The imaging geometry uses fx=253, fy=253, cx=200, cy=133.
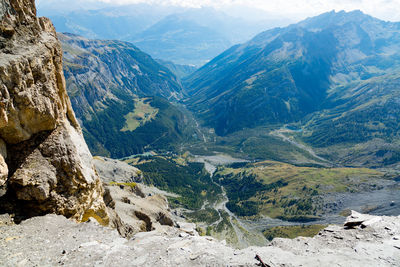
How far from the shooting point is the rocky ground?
21.2 meters

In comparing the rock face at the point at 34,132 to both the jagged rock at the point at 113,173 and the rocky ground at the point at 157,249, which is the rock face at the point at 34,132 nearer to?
the rocky ground at the point at 157,249

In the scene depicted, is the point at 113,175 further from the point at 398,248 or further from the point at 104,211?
the point at 398,248

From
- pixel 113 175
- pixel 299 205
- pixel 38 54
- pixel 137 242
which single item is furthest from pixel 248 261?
pixel 299 205

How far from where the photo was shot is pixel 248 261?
2312 cm

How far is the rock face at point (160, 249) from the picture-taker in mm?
21188

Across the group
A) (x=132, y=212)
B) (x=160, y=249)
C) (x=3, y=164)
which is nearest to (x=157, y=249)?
(x=160, y=249)

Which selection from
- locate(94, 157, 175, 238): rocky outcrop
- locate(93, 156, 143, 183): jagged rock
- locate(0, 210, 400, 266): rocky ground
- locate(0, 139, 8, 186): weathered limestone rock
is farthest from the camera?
locate(93, 156, 143, 183): jagged rock

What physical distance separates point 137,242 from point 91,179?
9.80 meters

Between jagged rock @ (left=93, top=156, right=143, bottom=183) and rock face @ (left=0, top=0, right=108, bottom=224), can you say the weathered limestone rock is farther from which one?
jagged rock @ (left=93, top=156, right=143, bottom=183)

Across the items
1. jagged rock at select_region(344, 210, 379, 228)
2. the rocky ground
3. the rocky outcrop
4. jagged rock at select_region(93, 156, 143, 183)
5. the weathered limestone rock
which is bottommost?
jagged rock at select_region(93, 156, 143, 183)

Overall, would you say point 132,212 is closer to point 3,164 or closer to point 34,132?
point 34,132

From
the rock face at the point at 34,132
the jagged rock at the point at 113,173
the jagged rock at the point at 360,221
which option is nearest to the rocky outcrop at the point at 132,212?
the rock face at the point at 34,132

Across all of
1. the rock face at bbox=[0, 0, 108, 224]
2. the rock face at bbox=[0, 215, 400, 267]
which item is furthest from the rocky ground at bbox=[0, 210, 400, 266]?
the rock face at bbox=[0, 0, 108, 224]

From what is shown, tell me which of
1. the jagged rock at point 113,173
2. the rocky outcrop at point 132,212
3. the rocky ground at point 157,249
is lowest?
the jagged rock at point 113,173
